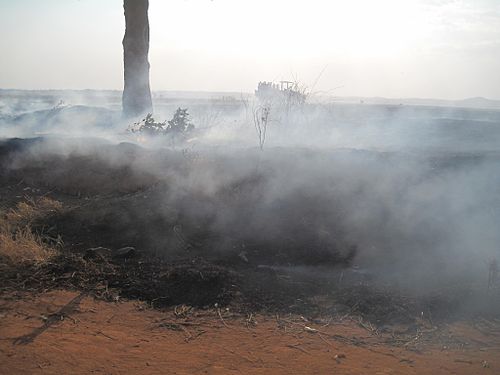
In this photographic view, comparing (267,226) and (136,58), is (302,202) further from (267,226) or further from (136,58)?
(136,58)

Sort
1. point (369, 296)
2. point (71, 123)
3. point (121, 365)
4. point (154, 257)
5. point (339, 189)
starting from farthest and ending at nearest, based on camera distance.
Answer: point (71, 123) < point (339, 189) < point (154, 257) < point (369, 296) < point (121, 365)

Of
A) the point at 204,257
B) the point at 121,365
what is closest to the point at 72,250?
the point at 204,257

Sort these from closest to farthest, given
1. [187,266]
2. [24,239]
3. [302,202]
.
Result: [187,266]
[24,239]
[302,202]

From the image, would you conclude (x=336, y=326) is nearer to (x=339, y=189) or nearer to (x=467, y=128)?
(x=339, y=189)

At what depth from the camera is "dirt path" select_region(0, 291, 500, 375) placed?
351cm

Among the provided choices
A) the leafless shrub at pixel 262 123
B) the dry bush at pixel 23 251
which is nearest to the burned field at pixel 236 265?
the dry bush at pixel 23 251

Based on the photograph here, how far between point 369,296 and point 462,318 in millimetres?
979

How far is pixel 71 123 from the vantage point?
15867 mm

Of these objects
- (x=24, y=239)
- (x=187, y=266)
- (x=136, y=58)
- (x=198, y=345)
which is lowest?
(x=198, y=345)

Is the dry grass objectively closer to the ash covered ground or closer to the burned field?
the burned field

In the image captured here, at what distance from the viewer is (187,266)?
17.7 feet

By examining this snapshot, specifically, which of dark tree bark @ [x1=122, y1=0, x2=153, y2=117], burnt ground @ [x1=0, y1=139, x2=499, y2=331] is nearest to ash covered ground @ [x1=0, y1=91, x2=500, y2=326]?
burnt ground @ [x1=0, y1=139, x2=499, y2=331]

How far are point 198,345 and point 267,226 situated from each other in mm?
3052

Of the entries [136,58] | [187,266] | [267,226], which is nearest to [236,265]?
[187,266]
